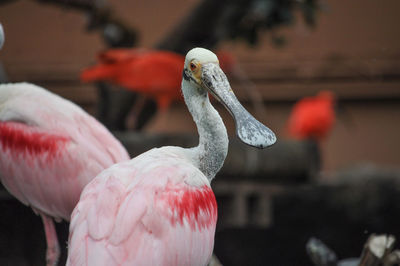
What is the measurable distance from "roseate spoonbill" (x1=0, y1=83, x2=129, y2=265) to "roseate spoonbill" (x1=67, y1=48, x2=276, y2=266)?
647 mm

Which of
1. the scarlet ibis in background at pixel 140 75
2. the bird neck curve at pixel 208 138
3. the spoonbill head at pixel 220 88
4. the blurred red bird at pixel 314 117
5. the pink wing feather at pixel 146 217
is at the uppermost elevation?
the spoonbill head at pixel 220 88

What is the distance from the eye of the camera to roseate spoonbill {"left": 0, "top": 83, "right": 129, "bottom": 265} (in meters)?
3.50

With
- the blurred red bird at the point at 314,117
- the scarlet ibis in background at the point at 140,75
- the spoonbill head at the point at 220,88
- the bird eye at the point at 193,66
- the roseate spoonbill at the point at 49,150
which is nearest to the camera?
the spoonbill head at the point at 220,88

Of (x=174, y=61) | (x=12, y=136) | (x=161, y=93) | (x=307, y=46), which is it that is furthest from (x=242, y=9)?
(x=307, y=46)

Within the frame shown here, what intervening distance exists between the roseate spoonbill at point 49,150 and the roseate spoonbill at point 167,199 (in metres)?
0.65

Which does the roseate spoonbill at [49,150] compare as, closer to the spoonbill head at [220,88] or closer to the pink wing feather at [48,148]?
the pink wing feather at [48,148]

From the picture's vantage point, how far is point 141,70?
242 inches

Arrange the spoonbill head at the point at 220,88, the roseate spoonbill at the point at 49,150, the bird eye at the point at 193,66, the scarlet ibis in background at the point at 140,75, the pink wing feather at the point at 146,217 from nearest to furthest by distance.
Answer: the pink wing feather at the point at 146,217 < the spoonbill head at the point at 220,88 < the bird eye at the point at 193,66 < the roseate spoonbill at the point at 49,150 < the scarlet ibis in background at the point at 140,75

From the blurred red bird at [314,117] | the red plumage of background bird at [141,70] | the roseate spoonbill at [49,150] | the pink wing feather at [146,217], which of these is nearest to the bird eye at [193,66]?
the pink wing feather at [146,217]

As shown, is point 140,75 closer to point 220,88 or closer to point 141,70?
point 141,70

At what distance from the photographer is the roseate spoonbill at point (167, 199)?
250 centimetres

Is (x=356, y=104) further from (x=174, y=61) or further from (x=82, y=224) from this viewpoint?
(x=82, y=224)

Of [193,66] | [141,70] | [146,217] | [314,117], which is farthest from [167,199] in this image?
[314,117]

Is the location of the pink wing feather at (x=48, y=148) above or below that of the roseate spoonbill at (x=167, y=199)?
below
